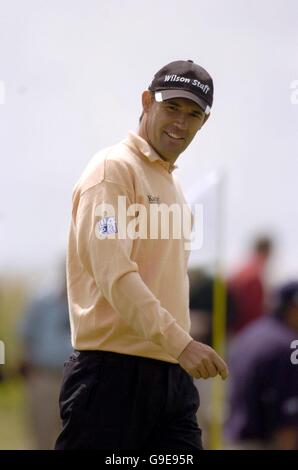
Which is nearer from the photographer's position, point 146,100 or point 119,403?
point 119,403

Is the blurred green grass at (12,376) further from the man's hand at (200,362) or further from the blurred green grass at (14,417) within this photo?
the man's hand at (200,362)

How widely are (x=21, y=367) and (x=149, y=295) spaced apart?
3.56 m

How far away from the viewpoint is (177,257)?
407 cm

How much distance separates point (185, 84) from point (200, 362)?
99 centimetres

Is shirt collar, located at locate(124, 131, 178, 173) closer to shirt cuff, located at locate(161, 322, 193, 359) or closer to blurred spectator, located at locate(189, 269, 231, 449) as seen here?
shirt cuff, located at locate(161, 322, 193, 359)

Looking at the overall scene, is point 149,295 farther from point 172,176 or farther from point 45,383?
point 45,383

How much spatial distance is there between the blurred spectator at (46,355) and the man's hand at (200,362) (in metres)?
3.08

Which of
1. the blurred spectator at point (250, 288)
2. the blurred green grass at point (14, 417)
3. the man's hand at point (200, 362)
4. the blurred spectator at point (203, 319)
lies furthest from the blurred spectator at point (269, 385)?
the man's hand at point (200, 362)

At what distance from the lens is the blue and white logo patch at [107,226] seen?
12.6 ft

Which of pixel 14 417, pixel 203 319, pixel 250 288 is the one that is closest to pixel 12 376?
pixel 14 417

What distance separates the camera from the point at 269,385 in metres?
6.09

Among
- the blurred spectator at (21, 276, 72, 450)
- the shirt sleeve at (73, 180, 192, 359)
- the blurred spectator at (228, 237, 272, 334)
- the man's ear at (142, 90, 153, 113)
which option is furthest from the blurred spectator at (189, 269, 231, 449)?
the shirt sleeve at (73, 180, 192, 359)

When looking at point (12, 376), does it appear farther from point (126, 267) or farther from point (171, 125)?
point (126, 267)
